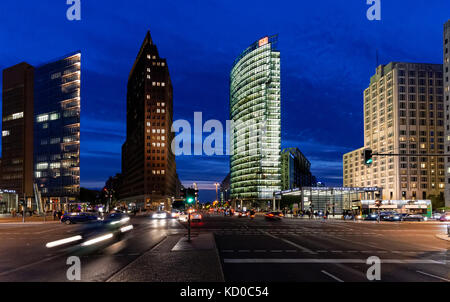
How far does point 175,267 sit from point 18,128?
17322cm

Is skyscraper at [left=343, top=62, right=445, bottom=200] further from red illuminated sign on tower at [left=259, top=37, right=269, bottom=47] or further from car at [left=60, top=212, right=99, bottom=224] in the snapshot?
car at [left=60, top=212, right=99, bottom=224]

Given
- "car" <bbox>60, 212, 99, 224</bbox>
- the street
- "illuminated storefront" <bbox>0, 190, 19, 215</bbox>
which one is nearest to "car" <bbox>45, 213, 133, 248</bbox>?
the street

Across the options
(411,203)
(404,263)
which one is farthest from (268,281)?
(411,203)

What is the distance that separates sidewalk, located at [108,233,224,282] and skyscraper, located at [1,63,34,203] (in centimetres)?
16489

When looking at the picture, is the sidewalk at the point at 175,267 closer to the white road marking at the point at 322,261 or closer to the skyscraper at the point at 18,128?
the white road marking at the point at 322,261

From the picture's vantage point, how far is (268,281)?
1201 cm

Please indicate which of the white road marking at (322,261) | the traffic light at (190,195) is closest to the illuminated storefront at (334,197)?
the traffic light at (190,195)

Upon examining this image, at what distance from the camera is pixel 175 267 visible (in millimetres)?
14547

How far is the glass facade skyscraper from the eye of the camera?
159 metres

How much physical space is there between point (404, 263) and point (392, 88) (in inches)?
6160

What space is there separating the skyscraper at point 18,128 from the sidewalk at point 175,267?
165 metres

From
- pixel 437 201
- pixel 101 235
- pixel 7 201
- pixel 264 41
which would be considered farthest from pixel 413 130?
pixel 101 235
